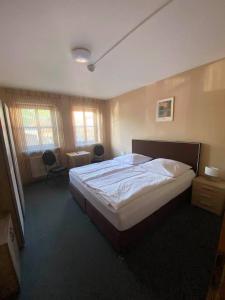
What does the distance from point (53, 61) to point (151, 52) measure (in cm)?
152

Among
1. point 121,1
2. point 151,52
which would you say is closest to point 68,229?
point 121,1

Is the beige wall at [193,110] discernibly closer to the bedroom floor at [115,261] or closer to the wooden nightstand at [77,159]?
the bedroom floor at [115,261]

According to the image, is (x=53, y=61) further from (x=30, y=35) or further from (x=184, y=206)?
(x=184, y=206)

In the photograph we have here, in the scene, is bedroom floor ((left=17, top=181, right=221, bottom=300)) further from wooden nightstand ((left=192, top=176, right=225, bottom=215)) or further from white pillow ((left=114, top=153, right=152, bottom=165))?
white pillow ((left=114, top=153, right=152, bottom=165))

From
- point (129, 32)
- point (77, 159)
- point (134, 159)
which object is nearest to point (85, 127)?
point (77, 159)

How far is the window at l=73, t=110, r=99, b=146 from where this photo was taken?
4.48 metres

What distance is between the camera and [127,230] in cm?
156

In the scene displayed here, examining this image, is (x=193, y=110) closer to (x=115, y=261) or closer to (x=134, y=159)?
(x=134, y=159)

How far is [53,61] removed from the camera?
2.13 m

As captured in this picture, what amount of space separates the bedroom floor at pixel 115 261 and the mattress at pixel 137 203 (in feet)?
1.25

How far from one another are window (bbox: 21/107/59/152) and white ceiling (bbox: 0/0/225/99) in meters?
1.11

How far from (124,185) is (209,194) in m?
1.49

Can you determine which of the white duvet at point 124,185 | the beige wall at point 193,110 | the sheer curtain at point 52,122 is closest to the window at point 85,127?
the sheer curtain at point 52,122

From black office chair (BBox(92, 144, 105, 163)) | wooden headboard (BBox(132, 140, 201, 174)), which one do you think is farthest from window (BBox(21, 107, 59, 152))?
wooden headboard (BBox(132, 140, 201, 174))
